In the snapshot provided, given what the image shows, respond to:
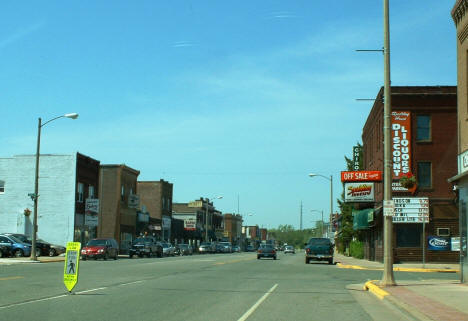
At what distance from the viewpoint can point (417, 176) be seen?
135 ft

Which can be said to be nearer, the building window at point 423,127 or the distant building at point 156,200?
the building window at point 423,127

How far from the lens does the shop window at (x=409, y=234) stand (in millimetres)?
Result: 40844

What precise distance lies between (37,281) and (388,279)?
11427 millimetres

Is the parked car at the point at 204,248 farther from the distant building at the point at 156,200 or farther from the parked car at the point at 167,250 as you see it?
the parked car at the point at 167,250

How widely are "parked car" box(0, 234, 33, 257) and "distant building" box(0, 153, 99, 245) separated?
12137 mm

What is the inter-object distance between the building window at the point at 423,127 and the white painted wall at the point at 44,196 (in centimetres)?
3362

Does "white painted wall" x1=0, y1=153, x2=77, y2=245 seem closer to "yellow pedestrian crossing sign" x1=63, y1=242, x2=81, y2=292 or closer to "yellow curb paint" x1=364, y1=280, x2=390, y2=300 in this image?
"yellow curb paint" x1=364, y1=280, x2=390, y2=300

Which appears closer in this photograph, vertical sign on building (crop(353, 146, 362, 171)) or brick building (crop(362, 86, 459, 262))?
brick building (crop(362, 86, 459, 262))

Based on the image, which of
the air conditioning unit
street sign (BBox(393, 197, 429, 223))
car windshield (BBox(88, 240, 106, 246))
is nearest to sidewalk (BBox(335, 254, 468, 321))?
street sign (BBox(393, 197, 429, 223))

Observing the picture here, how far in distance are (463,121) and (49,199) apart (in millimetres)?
46727

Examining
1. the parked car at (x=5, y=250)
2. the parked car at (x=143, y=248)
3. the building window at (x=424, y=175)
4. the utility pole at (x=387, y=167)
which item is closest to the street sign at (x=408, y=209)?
the building window at (x=424, y=175)

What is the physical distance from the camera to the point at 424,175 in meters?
41.4

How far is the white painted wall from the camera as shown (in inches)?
2333

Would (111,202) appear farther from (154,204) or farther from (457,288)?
(457,288)
